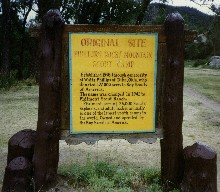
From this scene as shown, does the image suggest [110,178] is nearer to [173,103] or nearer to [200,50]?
[173,103]

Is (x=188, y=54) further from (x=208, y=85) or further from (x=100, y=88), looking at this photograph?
(x=100, y=88)

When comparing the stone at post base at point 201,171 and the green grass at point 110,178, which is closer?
the stone at post base at point 201,171

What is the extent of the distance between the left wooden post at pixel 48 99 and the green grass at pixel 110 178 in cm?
54

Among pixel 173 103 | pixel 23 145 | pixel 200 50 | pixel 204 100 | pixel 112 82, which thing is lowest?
pixel 204 100

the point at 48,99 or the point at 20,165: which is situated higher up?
the point at 48,99

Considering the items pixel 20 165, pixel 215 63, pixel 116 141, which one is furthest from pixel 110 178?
pixel 215 63

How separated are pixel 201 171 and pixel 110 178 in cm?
131

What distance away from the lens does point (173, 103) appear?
500 centimetres

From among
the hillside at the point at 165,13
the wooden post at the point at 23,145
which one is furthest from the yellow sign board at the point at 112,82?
the hillside at the point at 165,13

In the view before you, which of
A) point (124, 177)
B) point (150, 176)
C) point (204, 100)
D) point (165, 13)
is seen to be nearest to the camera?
point (124, 177)

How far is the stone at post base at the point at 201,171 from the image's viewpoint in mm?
4879

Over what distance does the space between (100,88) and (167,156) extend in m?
1.25

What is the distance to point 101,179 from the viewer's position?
5223mm

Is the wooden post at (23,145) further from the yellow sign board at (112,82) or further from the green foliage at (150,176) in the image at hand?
the green foliage at (150,176)
